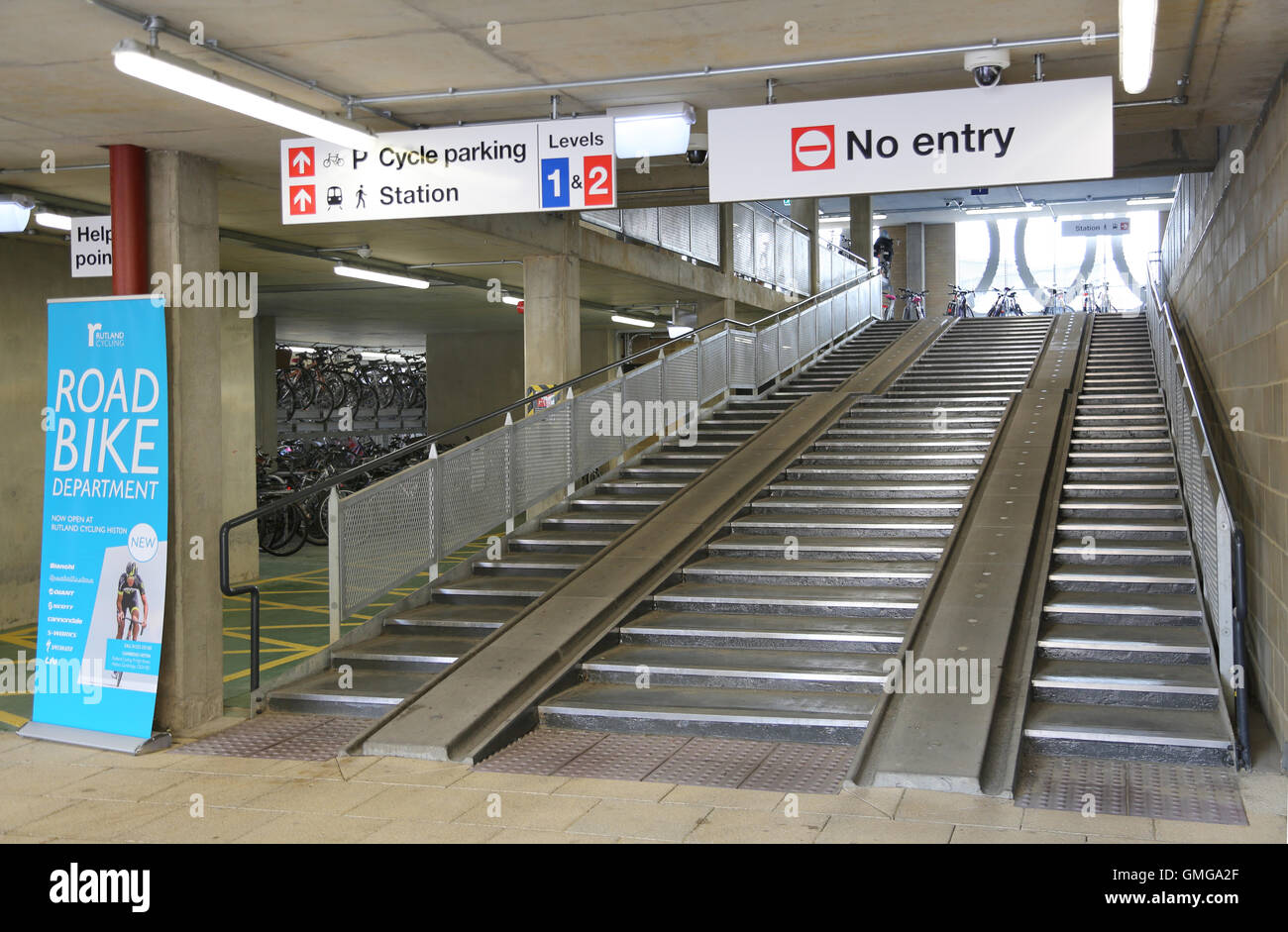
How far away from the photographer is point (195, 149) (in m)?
6.66

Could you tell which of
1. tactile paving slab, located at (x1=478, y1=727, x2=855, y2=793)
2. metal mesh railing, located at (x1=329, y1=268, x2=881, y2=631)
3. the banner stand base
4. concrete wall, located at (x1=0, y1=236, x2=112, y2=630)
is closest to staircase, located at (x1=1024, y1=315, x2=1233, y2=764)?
tactile paving slab, located at (x1=478, y1=727, x2=855, y2=793)

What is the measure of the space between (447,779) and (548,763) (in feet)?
1.73

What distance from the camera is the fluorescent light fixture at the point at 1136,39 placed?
4.11 m

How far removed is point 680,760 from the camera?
18.3ft

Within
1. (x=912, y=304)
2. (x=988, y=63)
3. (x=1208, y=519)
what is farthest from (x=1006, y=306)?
(x=988, y=63)

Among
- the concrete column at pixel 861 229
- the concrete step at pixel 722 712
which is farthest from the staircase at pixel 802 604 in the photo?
the concrete column at pixel 861 229

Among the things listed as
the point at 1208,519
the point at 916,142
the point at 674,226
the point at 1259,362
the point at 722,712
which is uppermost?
the point at 674,226

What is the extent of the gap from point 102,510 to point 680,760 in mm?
3643

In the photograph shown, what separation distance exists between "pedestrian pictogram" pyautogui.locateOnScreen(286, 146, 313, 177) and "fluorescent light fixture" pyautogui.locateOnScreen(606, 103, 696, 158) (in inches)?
66.5

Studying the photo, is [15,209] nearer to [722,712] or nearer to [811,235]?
[722,712]

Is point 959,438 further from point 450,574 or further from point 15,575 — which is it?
point 15,575

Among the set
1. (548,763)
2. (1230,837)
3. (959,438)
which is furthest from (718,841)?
(959,438)

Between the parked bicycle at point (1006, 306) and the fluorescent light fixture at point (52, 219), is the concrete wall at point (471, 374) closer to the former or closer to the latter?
the parked bicycle at point (1006, 306)

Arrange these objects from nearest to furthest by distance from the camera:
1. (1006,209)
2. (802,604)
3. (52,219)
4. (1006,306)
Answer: (802,604) → (52,219) → (1006,306) → (1006,209)
